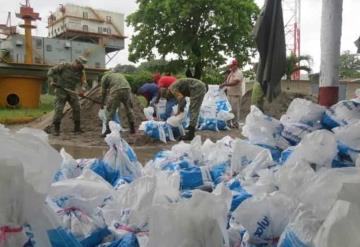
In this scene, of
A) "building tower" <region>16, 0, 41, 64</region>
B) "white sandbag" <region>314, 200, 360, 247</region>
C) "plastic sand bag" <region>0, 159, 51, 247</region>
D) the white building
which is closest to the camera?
"white sandbag" <region>314, 200, 360, 247</region>

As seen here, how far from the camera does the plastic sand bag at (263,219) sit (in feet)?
5.41

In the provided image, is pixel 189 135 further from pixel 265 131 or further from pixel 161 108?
pixel 265 131

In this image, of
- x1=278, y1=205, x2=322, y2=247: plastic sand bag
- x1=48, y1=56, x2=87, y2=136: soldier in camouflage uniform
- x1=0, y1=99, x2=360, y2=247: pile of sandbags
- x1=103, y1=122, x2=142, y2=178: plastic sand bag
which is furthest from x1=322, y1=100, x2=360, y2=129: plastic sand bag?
x1=48, y1=56, x2=87, y2=136: soldier in camouflage uniform

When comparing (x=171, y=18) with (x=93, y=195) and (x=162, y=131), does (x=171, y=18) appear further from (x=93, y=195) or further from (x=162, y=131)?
(x=93, y=195)

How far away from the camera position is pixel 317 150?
7.04 ft

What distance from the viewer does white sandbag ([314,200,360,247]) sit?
94 centimetres

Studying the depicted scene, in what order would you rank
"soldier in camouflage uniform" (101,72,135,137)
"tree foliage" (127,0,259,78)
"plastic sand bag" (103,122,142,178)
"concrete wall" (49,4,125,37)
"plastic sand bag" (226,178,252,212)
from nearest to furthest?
"plastic sand bag" (226,178,252,212) < "plastic sand bag" (103,122,142,178) < "soldier in camouflage uniform" (101,72,135,137) < "tree foliage" (127,0,259,78) < "concrete wall" (49,4,125,37)

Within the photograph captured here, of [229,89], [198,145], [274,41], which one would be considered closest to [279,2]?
[274,41]

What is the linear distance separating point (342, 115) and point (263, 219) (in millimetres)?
1367

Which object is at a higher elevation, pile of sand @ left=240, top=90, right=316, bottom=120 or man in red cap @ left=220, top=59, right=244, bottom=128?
man in red cap @ left=220, top=59, right=244, bottom=128

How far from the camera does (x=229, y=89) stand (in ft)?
31.8

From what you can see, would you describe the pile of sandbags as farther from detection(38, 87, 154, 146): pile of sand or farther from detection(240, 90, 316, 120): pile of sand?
detection(240, 90, 316, 120): pile of sand

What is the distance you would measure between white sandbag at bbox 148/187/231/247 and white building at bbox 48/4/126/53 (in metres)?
27.4

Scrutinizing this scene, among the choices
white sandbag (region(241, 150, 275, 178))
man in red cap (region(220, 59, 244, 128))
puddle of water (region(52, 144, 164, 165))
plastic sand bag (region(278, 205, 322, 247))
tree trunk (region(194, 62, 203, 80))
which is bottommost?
puddle of water (region(52, 144, 164, 165))
